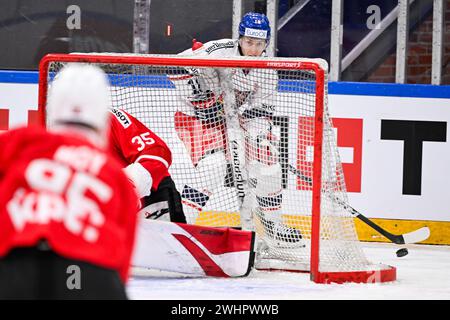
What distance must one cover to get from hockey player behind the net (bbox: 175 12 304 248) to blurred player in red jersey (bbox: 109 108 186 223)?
371 millimetres

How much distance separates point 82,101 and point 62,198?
19 centimetres

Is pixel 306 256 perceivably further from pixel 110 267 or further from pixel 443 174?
pixel 110 267

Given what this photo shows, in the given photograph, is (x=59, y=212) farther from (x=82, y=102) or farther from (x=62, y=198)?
(x=82, y=102)

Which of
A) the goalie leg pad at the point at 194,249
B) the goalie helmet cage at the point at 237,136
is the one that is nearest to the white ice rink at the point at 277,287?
the goalie leg pad at the point at 194,249

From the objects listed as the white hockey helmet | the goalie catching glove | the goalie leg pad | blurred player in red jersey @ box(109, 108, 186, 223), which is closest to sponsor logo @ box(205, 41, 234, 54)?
blurred player in red jersey @ box(109, 108, 186, 223)

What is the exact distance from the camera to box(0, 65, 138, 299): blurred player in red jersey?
2.12 m

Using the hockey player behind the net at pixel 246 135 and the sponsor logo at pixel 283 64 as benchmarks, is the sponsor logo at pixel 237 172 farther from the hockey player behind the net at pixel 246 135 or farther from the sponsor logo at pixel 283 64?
the sponsor logo at pixel 283 64

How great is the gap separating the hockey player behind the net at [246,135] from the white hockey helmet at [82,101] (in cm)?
292

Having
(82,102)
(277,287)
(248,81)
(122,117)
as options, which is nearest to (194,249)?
(277,287)

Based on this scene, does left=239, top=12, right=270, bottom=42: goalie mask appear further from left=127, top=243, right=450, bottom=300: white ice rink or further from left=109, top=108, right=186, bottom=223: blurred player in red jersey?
left=127, top=243, right=450, bottom=300: white ice rink

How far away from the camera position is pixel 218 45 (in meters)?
5.32

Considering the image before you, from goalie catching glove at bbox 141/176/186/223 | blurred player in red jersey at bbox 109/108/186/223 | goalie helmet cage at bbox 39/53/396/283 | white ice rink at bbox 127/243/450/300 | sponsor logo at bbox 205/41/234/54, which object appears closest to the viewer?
white ice rink at bbox 127/243/450/300
